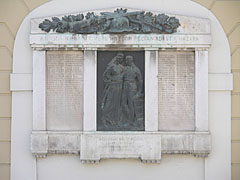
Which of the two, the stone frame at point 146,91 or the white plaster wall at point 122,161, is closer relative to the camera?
the stone frame at point 146,91

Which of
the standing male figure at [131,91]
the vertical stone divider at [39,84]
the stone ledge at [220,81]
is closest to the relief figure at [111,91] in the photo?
the standing male figure at [131,91]

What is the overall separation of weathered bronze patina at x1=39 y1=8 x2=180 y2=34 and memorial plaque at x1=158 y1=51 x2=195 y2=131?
931 mm

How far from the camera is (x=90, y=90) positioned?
8.51m

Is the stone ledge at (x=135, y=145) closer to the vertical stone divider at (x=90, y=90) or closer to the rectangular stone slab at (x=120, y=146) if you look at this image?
the rectangular stone slab at (x=120, y=146)

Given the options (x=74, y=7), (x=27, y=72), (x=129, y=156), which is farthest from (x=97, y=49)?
(x=129, y=156)

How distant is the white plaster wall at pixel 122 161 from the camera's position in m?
8.61

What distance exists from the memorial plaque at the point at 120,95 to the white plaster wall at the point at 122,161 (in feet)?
2.98

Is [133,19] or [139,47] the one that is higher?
[133,19]

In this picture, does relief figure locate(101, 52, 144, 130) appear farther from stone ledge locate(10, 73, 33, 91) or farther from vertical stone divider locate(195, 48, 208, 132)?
stone ledge locate(10, 73, 33, 91)

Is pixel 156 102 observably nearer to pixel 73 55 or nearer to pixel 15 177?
pixel 73 55

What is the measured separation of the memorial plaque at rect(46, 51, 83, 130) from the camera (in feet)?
28.2

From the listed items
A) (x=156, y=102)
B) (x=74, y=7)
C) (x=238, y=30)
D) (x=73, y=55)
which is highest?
(x=74, y=7)

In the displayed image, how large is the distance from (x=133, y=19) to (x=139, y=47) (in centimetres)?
65

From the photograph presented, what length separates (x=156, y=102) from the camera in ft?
27.9
